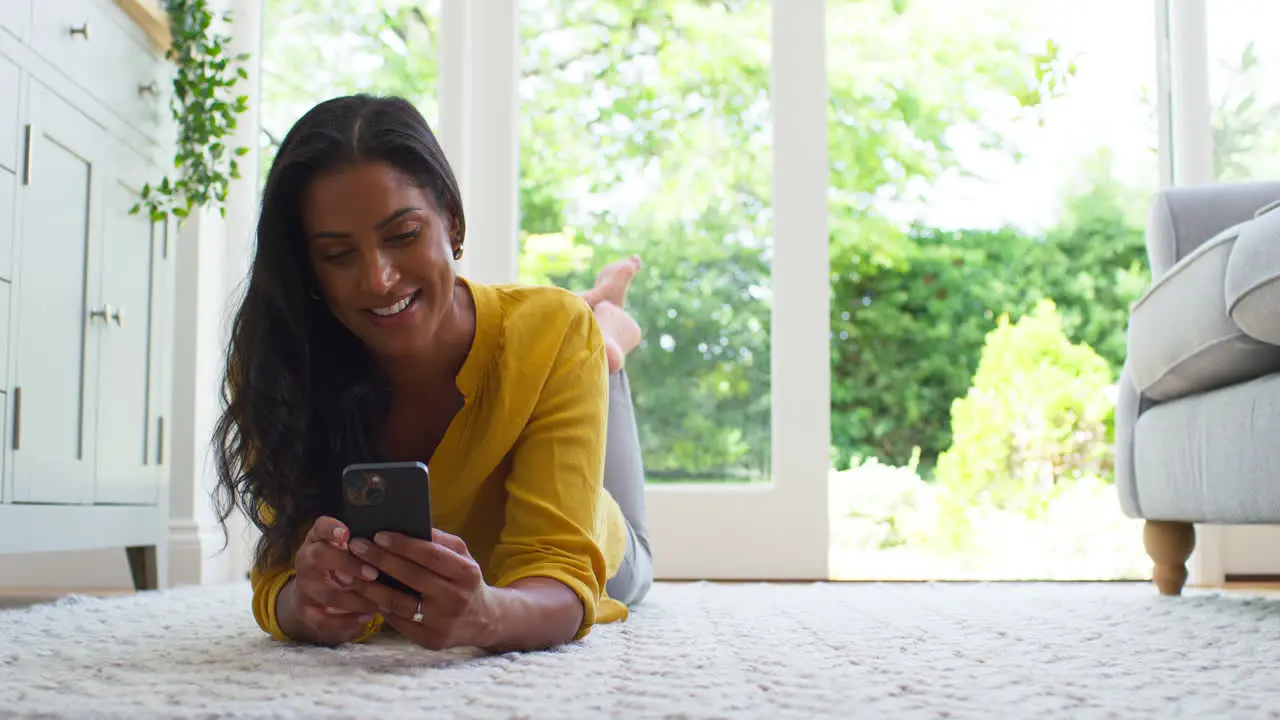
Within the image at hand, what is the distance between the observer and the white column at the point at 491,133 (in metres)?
3.08

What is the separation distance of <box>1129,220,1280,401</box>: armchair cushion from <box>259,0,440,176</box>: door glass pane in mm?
1926

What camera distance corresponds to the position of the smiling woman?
1.14 meters

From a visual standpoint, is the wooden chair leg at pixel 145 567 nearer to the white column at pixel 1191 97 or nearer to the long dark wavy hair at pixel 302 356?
the long dark wavy hair at pixel 302 356

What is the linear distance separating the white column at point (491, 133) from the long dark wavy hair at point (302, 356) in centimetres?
174

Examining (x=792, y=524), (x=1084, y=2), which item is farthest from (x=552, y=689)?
(x=1084, y=2)

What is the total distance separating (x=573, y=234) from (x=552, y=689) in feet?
7.41

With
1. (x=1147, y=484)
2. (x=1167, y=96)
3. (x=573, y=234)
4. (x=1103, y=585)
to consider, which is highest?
(x=1167, y=96)

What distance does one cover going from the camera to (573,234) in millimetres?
3123

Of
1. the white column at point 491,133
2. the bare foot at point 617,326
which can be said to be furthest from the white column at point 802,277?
the bare foot at point 617,326

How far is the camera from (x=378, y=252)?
1144 millimetres

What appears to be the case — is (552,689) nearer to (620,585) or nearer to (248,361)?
(248,361)

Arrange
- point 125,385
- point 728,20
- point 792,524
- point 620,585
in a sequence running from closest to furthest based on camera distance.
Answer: point 620,585 < point 125,385 < point 792,524 < point 728,20

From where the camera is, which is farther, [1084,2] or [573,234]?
[1084,2]

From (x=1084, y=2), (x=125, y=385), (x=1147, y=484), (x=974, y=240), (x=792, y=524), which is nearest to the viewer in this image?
(x=1147, y=484)
